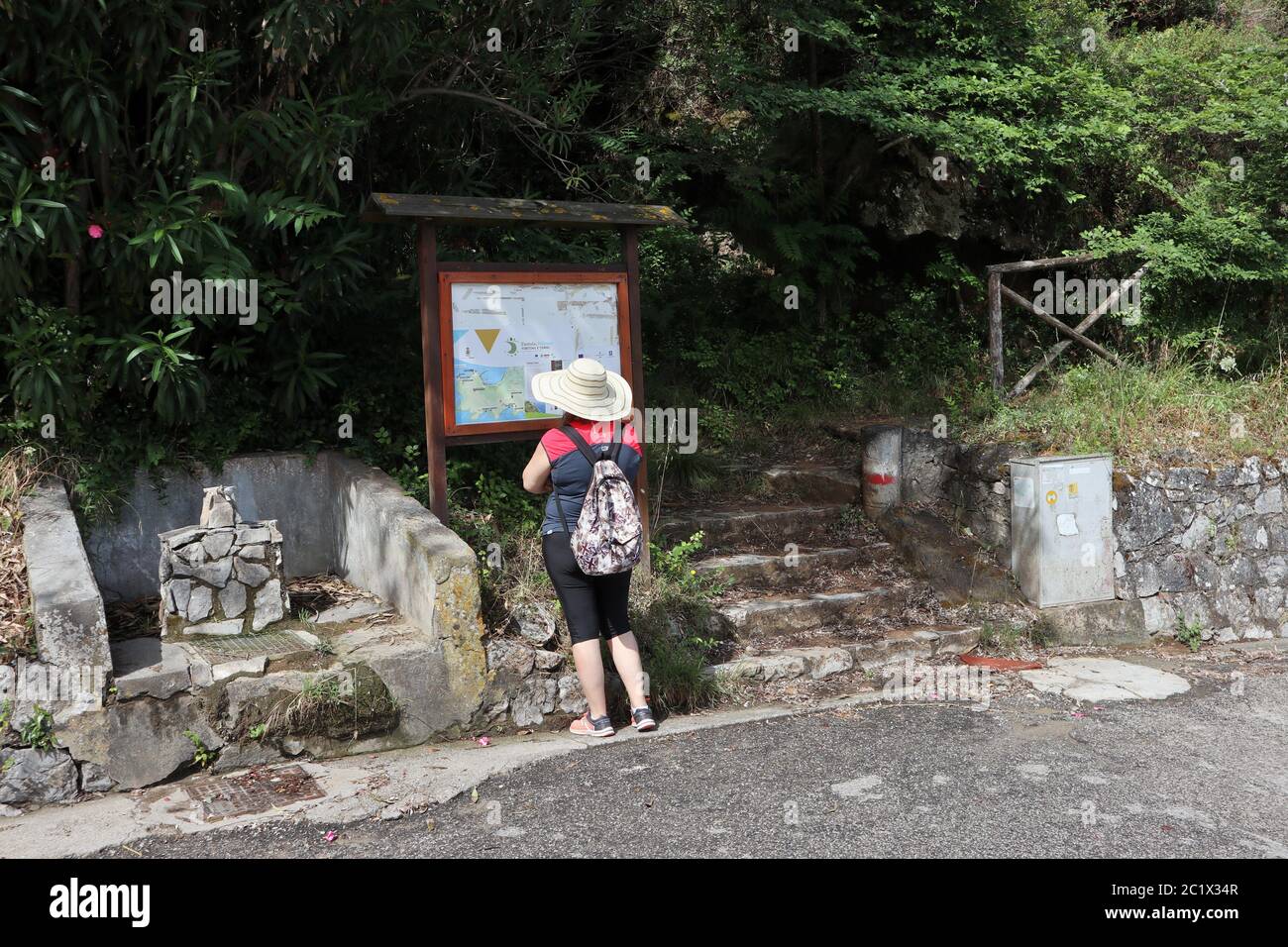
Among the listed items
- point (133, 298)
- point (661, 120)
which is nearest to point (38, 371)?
point (133, 298)

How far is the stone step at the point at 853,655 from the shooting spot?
6.09 meters

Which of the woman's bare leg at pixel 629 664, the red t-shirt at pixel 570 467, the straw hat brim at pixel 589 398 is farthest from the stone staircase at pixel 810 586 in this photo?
the straw hat brim at pixel 589 398

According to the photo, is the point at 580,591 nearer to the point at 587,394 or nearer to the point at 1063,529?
the point at 587,394

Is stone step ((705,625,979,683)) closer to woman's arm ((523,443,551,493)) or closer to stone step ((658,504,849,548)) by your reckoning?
stone step ((658,504,849,548))

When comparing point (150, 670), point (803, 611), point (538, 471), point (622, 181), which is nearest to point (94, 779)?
point (150, 670)

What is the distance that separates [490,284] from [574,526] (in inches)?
59.9

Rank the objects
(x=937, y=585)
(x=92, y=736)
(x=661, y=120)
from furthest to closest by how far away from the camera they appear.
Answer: (x=661, y=120)
(x=937, y=585)
(x=92, y=736)

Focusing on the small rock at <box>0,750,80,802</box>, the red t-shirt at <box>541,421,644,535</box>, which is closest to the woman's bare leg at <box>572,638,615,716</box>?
the red t-shirt at <box>541,421,644,535</box>

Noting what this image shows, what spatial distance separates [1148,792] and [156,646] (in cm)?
459

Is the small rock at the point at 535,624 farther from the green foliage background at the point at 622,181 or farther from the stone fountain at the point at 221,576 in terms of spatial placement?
the green foliage background at the point at 622,181

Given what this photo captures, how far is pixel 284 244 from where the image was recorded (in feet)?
20.9

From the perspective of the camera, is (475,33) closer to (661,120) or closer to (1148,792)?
(661,120)

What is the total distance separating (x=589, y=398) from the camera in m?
5.26

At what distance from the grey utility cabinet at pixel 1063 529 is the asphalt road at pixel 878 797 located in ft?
5.30
